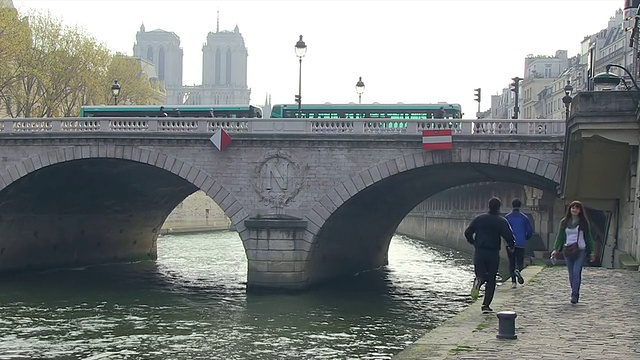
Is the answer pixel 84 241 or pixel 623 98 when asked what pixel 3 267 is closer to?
pixel 84 241

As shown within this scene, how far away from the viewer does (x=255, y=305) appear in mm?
31828

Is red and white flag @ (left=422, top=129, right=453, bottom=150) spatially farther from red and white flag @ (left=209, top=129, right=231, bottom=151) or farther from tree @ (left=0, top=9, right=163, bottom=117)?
tree @ (left=0, top=9, right=163, bottom=117)

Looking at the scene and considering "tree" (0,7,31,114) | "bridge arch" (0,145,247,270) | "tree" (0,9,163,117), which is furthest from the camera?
"tree" (0,9,163,117)

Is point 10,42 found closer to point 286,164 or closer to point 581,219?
point 286,164

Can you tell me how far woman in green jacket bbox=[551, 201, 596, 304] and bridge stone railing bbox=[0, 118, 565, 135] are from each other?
17508mm

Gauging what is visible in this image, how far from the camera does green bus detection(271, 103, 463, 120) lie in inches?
1597

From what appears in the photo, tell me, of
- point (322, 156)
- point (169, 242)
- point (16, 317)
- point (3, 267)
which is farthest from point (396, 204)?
point (169, 242)

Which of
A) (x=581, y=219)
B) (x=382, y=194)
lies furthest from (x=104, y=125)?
(x=581, y=219)

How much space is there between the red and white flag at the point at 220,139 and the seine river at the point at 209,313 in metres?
5.94

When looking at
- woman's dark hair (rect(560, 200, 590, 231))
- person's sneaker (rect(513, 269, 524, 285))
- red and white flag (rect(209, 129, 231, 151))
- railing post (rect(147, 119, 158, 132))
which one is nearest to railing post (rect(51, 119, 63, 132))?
railing post (rect(147, 119, 158, 132))

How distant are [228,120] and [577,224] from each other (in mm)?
22222

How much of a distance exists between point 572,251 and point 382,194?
25498mm

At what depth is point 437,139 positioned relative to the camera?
34344 mm

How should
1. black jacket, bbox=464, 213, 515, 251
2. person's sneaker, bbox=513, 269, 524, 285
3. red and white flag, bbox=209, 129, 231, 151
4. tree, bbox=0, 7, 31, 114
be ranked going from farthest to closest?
tree, bbox=0, 7, 31, 114 → red and white flag, bbox=209, 129, 231, 151 → person's sneaker, bbox=513, 269, 524, 285 → black jacket, bbox=464, 213, 515, 251
